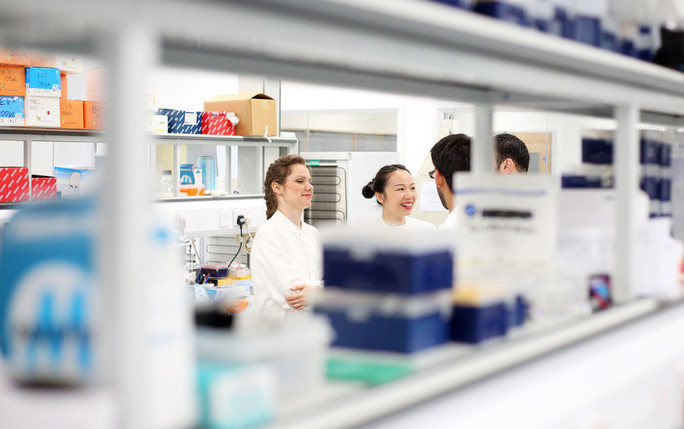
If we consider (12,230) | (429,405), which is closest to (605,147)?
(429,405)

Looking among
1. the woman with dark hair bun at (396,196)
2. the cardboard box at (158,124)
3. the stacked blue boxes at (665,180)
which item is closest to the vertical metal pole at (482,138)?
the stacked blue boxes at (665,180)

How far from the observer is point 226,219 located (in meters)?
5.96

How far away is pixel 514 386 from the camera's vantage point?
151cm

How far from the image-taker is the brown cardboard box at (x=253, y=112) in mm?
6098

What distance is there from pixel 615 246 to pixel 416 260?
2.87 ft

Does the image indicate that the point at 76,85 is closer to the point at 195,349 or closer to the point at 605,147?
the point at 605,147

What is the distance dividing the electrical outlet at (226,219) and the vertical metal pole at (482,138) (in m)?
3.89

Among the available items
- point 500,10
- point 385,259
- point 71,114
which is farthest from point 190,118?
point 385,259

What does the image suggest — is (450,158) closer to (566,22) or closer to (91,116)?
(566,22)

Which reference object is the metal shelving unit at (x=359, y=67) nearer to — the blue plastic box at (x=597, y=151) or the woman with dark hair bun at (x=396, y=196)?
the blue plastic box at (x=597, y=151)

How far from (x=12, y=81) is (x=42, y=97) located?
196mm

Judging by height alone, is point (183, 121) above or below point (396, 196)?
above

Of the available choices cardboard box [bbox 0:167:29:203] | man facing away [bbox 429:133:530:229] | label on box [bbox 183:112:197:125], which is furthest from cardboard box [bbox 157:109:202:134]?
man facing away [bbox 429:133:530:229]

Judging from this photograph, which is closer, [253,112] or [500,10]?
[500,10]
